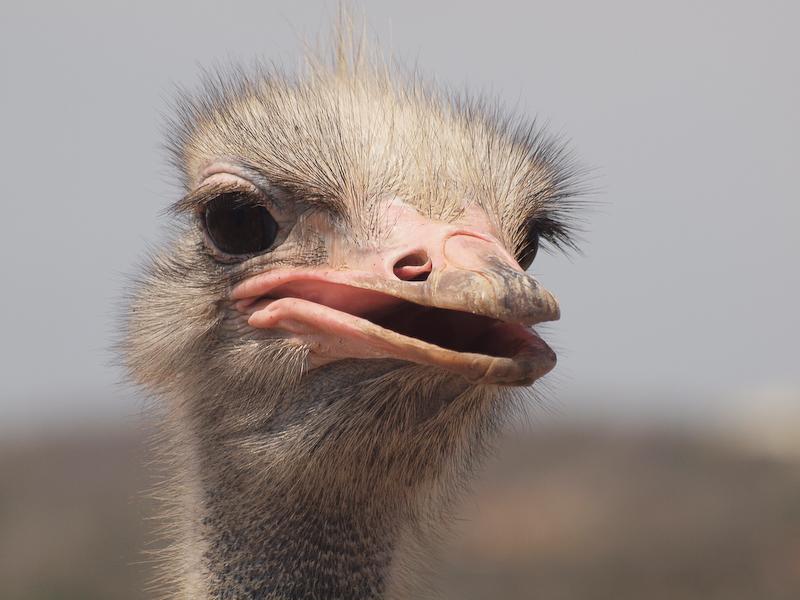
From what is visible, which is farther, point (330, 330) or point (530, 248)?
point (530, 248)

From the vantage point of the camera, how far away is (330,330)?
2.52 m

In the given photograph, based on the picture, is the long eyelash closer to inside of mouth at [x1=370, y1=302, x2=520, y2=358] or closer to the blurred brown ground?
inside of mouth at [x1=370, y1=302, x2=520, y2=358]

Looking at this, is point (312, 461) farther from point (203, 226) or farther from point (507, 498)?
point (507, 498)

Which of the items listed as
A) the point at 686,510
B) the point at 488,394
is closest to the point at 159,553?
the point at 488,394

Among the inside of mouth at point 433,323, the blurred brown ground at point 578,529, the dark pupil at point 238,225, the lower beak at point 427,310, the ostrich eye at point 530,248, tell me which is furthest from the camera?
the blurred brown ground at point 578,529

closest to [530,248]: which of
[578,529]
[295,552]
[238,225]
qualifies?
[238,225]

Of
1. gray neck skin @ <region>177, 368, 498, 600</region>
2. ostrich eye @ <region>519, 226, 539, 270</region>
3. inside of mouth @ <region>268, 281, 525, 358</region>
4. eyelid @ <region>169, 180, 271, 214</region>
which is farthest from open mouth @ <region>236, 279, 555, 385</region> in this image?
ostrich eye @ <region>519, 226, 539, 270</region>

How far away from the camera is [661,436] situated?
17938 mm

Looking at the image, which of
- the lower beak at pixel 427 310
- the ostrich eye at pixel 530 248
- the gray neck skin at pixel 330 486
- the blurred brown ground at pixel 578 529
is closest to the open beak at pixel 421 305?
the lower beak at pixel 427 310

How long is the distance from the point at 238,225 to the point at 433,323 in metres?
0.65

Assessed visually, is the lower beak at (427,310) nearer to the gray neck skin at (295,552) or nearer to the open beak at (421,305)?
the open beak at (421,305)

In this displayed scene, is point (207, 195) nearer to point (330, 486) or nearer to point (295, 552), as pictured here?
point (330, 486)

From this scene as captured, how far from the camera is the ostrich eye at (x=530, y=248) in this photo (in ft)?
10.2

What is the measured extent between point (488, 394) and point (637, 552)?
875cm
